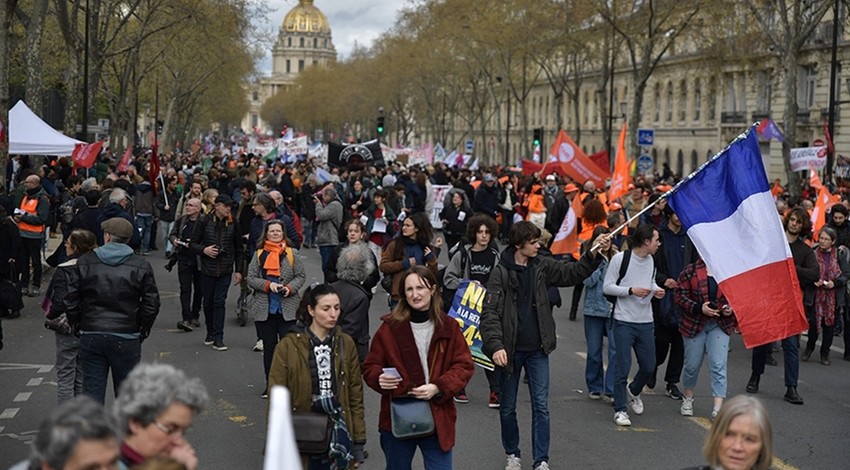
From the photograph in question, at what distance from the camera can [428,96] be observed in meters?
81.9

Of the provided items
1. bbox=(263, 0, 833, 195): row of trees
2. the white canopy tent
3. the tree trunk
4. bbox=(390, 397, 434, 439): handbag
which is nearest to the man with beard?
bbox=(390, 397, 434, 439): handbag

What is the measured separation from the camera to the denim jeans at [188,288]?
14.0 metres

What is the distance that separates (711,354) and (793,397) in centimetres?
136

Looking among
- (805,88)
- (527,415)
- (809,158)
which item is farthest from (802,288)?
(805,88)

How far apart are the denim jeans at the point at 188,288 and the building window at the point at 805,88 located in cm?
3911

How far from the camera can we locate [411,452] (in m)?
6.83

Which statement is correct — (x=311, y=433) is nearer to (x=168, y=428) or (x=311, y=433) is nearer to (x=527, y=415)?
(x=168, y=428)

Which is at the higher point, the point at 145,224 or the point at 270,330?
the point at 145,224

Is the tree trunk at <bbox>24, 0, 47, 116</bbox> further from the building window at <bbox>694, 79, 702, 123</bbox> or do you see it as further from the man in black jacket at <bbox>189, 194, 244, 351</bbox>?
the building window at <bbox>694, 79, 702, 123</bbox>

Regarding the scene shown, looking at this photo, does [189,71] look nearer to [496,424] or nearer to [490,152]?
[490,152]

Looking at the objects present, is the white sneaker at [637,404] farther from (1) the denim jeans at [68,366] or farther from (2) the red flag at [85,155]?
(2) the red flag at [85,155]

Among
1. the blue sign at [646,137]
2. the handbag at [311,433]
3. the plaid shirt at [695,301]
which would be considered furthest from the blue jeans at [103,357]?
the blue sign at [646,137]

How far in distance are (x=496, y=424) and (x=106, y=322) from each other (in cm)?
318

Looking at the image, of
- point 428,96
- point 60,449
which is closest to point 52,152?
point 60,449
